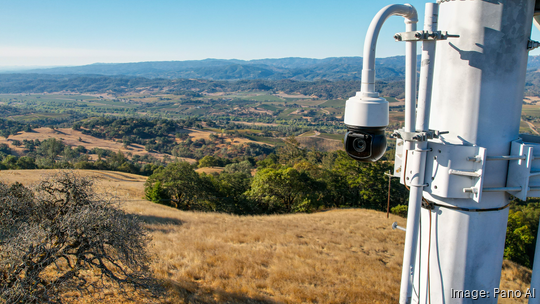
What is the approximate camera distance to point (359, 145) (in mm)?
3574

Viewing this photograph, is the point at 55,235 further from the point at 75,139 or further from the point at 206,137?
the point at 75,139

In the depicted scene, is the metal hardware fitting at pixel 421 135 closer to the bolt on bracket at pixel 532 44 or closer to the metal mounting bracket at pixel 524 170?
the metal mounting bracket at pixel 524 170

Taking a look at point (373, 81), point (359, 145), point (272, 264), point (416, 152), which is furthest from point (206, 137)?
point (416, 152)

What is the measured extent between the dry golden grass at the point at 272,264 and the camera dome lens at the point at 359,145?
584 centimetres

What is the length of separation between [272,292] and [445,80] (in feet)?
25.2

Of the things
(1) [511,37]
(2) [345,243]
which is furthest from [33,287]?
(2) [345,243]

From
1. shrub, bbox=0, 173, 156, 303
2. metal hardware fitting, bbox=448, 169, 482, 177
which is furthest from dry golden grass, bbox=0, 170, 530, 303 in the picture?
metal hardware fitting, bbox=448, 169, 482, 177

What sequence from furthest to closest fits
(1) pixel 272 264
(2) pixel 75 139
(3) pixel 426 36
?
1. (2) pixel 75 139
2. (1) pixel 272 264
3. (3) pixel 426 36

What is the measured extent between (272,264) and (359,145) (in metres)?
9.08

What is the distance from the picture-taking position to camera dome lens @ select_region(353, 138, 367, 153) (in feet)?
11.5

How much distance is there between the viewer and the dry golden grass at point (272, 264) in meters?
8.84

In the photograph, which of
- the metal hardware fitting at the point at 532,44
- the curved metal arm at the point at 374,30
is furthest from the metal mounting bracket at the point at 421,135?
the metal hardware fitting at the point at 532,44

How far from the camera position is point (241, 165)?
64562 millimetres

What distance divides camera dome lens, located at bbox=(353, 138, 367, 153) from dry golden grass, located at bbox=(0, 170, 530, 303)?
5.84 meters
